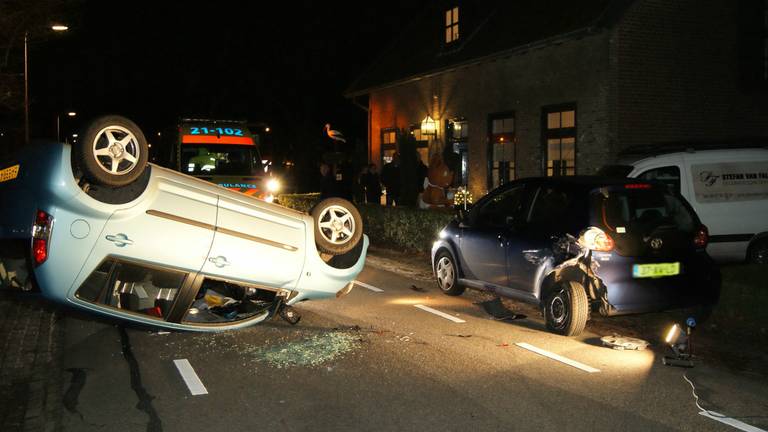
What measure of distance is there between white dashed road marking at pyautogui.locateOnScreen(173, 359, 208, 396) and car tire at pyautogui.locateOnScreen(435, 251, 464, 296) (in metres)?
4.45

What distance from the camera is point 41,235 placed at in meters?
5.77

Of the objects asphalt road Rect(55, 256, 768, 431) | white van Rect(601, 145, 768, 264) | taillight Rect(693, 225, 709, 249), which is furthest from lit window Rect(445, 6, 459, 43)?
asphalt road Rect(55, 256, 768, 431)

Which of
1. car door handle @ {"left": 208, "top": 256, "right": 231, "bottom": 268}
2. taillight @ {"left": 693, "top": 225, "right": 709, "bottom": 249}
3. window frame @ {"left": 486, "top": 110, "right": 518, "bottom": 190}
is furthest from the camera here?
window frame @ {"left": 486, "top": 110, "right": 518, "bottom": 190}

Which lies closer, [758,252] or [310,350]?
[310,350]

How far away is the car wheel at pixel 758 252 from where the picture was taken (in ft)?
38.2

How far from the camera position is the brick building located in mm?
16844

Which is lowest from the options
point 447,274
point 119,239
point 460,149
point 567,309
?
point 567,309

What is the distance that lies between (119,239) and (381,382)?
241 cm

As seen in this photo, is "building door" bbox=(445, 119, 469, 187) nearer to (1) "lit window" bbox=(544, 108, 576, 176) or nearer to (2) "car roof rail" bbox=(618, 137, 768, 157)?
(1) "lit window" bbox=(544, 108, 576, 176)

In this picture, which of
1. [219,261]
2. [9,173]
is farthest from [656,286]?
[9,173]

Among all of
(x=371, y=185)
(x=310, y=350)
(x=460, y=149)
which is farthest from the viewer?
(x=460, y=149)

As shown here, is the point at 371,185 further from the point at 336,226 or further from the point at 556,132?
the point at 336,226

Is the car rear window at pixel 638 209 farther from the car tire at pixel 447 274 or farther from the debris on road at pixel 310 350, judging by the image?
the debris on road at pixel 310 350

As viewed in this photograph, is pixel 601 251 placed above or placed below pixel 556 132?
below
